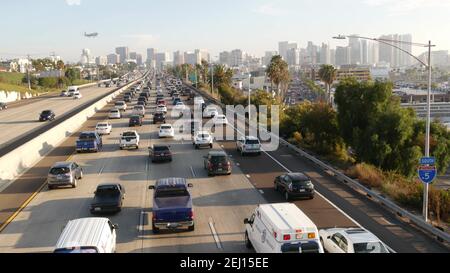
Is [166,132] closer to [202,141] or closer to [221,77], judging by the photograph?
[202,141]

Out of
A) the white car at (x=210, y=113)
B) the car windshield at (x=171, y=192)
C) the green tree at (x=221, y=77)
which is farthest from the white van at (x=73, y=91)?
the car windshield at (x=171, y=192)

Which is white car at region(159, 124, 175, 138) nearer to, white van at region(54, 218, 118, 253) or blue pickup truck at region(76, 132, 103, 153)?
blue pickup truck at region(76, 132, 103, 153)

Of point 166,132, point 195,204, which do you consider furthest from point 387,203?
point 166,132

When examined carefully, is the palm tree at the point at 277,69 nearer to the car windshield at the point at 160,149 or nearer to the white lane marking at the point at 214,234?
the car windshield at the point at 160,149

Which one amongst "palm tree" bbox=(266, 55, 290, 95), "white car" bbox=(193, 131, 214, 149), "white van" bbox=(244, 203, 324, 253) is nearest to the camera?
"white van" bbox=(244, 203, 324, 253)

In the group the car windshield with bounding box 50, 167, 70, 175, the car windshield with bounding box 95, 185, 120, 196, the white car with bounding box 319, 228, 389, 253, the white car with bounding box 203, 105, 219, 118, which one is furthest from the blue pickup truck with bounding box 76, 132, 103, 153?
the white car with bounding box 203, 105, 219, 118
